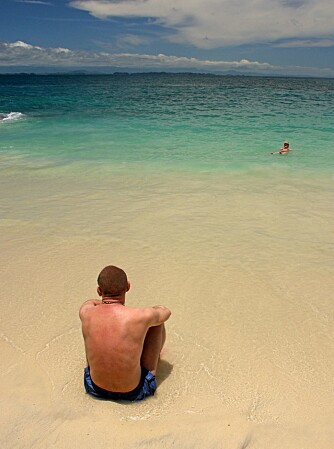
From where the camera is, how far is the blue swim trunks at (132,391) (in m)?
2.95

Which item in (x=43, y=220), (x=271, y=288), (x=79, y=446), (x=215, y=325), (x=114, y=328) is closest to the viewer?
(x=79, y=446)

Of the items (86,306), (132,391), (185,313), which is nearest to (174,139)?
(185,313)

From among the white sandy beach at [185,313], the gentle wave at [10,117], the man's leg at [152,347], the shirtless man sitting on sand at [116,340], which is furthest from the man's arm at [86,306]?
the gentle wave at [10,117]

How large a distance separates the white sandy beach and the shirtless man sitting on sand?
129 mm

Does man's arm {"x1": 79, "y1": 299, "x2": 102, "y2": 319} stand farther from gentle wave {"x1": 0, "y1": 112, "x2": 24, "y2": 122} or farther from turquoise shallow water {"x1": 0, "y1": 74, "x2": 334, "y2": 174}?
gentle wave {"x1": 0, "y1": 112, "x2": 24, "y2": 122}

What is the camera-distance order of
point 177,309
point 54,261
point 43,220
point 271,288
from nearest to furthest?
1. point 177,309
2. point 271,288
3. point 54,261
4. point 43,220

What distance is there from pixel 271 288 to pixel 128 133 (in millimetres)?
13564

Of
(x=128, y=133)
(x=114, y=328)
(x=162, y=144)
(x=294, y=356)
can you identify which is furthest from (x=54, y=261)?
(x=128, y=133)

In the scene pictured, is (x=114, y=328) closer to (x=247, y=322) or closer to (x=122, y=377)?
(x=122, y=377)

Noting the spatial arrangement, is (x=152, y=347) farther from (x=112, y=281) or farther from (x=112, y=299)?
(x=112, y=281)

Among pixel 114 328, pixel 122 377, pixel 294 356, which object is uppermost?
pixel 114 328

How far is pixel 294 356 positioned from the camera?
3557mm

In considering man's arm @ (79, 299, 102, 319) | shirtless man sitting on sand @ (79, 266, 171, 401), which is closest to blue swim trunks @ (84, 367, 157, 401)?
shirtless man sitting on sand @ (79, 266, 171, 401)

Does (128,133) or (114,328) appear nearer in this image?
(114,328)
